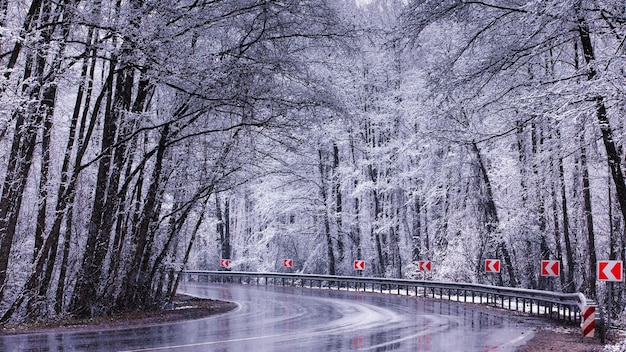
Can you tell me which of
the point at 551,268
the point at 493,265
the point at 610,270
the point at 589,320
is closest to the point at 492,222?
the point at 493,265

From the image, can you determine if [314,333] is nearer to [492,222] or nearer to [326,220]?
[492,222]

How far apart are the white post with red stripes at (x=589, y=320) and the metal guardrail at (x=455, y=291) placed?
1.08 feet

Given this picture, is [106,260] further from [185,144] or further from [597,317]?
[597,317]

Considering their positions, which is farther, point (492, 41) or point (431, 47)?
point (431, 47)

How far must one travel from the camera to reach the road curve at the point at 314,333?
11.5 m

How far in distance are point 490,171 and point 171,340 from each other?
19363mm

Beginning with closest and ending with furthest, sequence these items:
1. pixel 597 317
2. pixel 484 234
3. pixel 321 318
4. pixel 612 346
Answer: pixel 612 346 → pixel 597 317 → pixel 321 318 → pixel 484 234

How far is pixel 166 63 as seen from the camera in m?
12.4

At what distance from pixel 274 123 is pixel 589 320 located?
878cm

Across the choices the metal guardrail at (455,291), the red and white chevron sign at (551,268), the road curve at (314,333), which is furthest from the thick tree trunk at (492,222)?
the red and white chevron sign at (551,268)

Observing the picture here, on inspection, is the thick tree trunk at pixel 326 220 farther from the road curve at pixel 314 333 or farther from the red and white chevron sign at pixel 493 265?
the road curve at pixel 314 333

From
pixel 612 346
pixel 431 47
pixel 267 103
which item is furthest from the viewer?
pixel 431 47

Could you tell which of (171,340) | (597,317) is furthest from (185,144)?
(597,317)

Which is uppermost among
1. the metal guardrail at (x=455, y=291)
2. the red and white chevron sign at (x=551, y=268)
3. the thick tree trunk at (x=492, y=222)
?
the thick tree trunk at (x=492, y=222)
